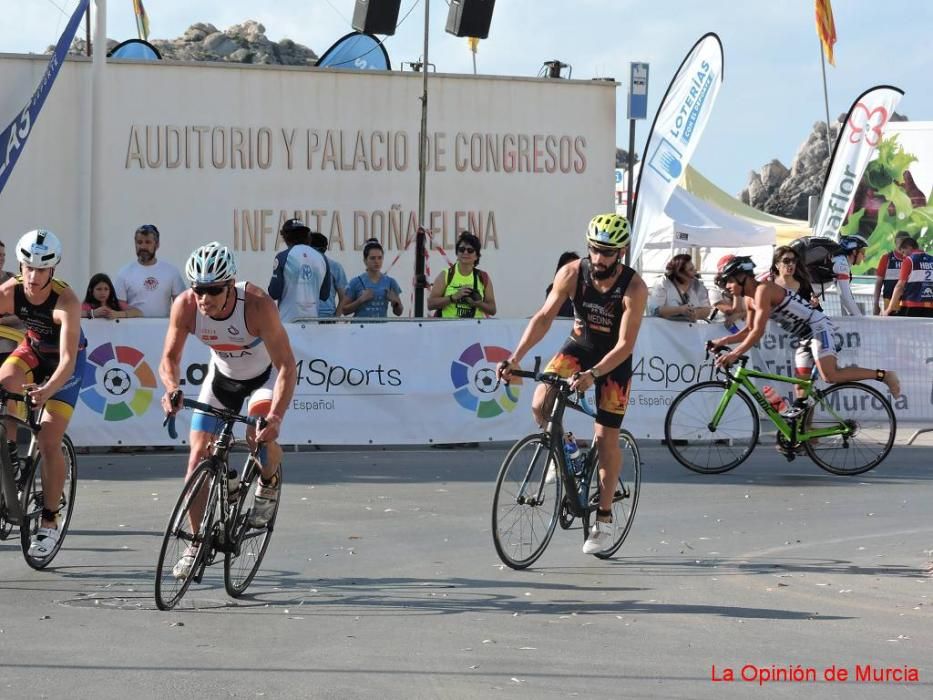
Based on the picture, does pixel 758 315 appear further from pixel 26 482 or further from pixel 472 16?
pixel 472 16

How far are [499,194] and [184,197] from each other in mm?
4596

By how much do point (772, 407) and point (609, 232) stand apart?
5088 millimetres

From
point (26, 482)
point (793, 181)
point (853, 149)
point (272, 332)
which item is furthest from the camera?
point (793, 181)

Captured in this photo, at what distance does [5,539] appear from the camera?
29.1 ft


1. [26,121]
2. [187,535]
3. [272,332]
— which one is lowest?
[187,535]

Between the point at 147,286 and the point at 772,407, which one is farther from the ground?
the point at 147,286

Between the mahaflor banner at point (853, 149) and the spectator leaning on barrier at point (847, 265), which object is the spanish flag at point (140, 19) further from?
the spectator leaning on barrier at point (847, 265)

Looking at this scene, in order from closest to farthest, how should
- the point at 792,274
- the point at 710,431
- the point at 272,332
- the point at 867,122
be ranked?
the point at 272,332
the point at 710,431
the point at 792,274
the point at 867,122

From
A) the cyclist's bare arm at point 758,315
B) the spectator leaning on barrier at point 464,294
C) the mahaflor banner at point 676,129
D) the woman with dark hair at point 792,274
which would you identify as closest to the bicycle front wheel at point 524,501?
the cyclist's bare arm at point 758,315

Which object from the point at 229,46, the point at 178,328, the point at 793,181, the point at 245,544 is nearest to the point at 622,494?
the point at 245,544

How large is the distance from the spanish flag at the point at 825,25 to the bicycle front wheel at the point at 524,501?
32.6 m

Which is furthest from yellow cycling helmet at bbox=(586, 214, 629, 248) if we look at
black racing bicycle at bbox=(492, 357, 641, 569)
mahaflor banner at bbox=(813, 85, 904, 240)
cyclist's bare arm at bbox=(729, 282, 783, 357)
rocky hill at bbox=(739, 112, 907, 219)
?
rocky hill at bbox=(739, 112, 907, 219)

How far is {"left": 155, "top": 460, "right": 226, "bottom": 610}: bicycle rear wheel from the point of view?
7.33 m

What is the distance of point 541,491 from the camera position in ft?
29.2
